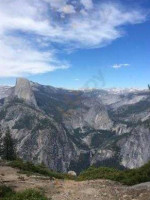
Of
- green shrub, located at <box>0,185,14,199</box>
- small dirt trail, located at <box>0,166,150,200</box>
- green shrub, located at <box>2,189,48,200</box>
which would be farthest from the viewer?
green shrub, located at <box>0,185,14,199</box>

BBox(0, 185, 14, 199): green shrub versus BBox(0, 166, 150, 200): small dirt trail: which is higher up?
BBox(0, 185, 14, 199): green shrub

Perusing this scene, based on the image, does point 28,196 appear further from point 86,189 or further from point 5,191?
point 86,189

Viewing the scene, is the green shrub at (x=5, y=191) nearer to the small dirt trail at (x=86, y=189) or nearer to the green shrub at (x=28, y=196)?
the small dirt trail at (x=86, y=189)

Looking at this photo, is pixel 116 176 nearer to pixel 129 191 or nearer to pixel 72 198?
pixel 129 191

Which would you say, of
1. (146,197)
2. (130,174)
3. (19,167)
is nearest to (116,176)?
(130,174)

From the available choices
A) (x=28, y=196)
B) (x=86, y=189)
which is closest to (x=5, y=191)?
(x=28, y=196)

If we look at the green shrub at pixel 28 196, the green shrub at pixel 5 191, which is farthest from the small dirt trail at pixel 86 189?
the green shrub at pixel 28 196

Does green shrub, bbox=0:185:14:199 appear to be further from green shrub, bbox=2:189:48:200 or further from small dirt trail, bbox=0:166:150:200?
green shrub, bbox=2:189:48:200

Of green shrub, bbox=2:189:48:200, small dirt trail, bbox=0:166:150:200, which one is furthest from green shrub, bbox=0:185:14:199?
green shrub, bbox=2:189:48:200
